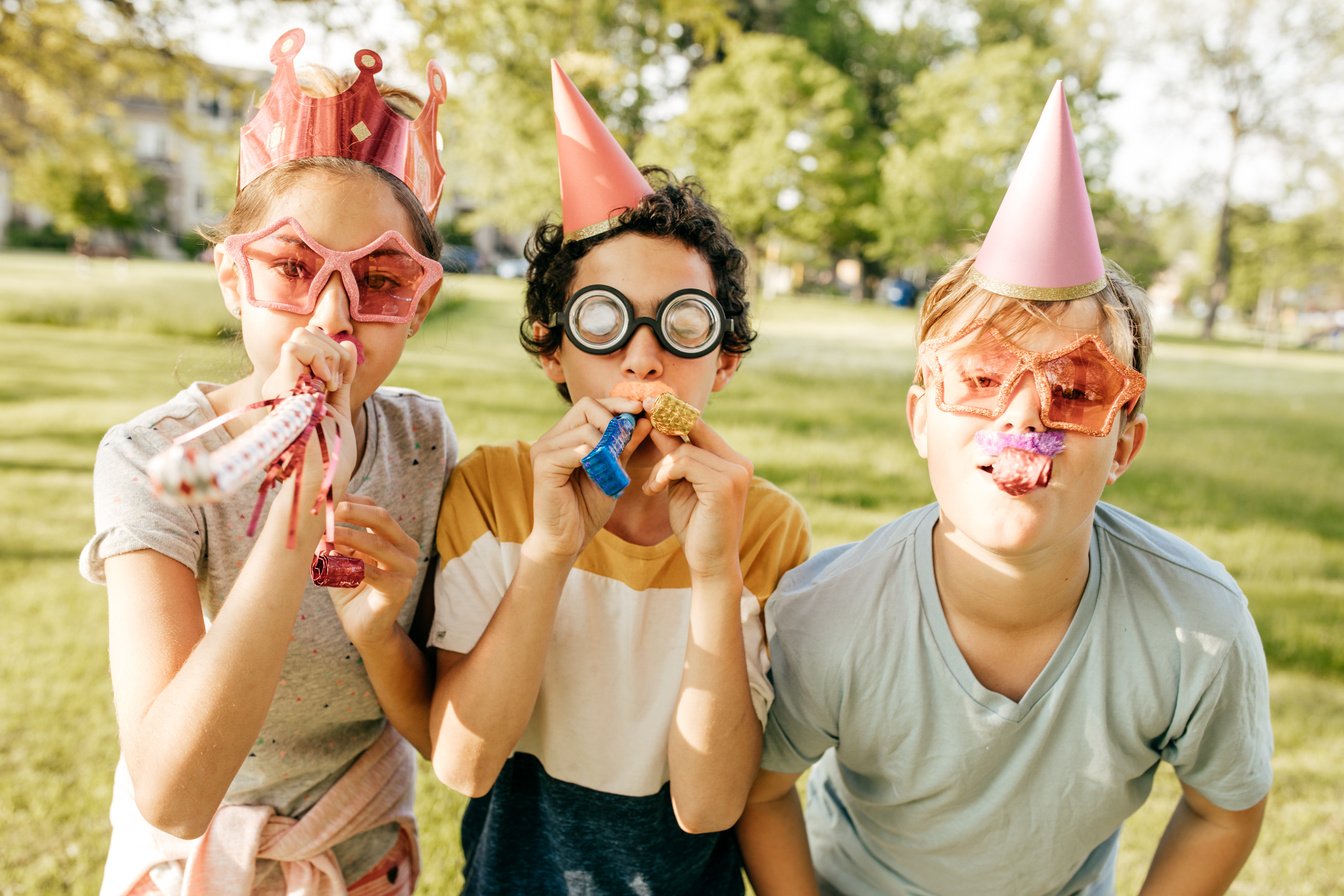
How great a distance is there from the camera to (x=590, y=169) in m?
2.14

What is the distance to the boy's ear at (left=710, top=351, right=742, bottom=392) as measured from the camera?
2.30 m

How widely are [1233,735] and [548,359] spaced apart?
65.1 inches

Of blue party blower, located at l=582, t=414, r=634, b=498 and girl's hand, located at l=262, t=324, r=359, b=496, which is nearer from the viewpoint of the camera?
girl's hand, located at l=262, t=324, r=359, b=496

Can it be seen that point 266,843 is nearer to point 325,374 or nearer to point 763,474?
point 325,374

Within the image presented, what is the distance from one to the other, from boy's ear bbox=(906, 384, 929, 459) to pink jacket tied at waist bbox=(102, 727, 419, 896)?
141cm

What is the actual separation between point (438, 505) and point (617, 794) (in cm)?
75

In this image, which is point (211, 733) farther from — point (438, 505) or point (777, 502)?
point (777, 502)

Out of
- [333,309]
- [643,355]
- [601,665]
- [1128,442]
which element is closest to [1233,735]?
[1128,442]

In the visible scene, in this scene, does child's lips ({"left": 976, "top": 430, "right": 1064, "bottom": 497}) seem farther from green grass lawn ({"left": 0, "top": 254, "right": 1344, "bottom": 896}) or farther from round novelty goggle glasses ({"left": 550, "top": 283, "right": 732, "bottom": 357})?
green grass lawn ({"left": 0, "top": 254, "right": 1344, "bottom": 896})

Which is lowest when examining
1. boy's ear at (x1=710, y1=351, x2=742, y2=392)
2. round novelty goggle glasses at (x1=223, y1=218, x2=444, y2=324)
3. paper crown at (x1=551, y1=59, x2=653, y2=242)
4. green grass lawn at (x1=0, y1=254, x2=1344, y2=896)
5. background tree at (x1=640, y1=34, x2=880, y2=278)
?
green grass lawn at (x1=0, y1=254, x2=1344, y2=896)

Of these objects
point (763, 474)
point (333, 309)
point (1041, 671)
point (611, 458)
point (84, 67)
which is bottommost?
point (763, 474)

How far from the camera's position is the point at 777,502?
7.22ft

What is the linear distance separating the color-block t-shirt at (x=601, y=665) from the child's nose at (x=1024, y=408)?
22.5 inches

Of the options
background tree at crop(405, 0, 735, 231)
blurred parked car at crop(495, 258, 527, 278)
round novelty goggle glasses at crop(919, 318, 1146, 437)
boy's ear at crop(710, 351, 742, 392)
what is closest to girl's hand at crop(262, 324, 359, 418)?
boy's ear at crop(710, 351, 742, 392)
